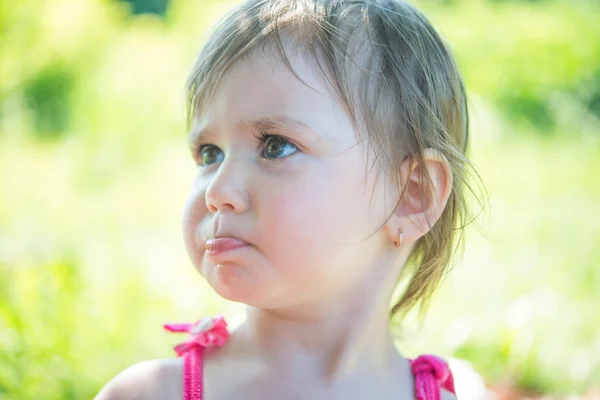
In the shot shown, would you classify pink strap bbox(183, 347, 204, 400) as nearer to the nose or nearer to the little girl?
the little girl

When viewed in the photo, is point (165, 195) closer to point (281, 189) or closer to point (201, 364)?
point (201, 364)

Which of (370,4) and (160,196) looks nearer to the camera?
(370,4)

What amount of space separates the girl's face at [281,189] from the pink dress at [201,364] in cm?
17

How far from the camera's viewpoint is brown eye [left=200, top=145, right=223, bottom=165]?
161 cm

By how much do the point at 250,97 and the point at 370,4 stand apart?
0.34m

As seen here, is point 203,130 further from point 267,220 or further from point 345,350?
point 345,350

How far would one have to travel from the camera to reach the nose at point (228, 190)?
4.78ft

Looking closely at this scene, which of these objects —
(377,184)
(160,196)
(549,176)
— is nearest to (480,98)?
(549,176)

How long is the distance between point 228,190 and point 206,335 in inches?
13.9

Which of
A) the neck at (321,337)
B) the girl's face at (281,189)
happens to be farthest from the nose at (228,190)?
the neck at (321,337)

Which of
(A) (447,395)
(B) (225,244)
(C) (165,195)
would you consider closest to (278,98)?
(B) (225,244)

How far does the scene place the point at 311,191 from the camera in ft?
4.84

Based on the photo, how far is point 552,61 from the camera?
5.57 m

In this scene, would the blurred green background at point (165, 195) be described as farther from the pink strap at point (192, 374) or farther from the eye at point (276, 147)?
the pink strap at point (192, 374)
